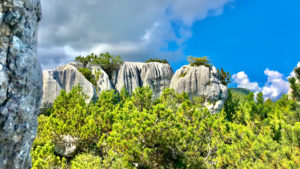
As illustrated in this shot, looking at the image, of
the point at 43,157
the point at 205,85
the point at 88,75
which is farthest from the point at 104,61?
the point at 43,157

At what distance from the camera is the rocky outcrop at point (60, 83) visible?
56.8ft

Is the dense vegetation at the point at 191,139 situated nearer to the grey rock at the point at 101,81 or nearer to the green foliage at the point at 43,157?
the green foliage at the point at 43,157

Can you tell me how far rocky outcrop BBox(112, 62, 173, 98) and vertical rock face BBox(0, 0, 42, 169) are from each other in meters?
20.8

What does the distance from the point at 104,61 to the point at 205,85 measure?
13304 millimetres

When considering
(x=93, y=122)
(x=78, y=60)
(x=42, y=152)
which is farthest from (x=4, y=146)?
(x=78, y=60)

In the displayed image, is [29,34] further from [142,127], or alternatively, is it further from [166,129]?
[166,129]

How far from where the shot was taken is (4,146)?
9.10 feet

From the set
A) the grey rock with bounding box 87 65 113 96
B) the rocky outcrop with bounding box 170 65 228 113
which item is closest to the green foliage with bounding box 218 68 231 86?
the rocky outcrop with bounding box 170 65 228 113

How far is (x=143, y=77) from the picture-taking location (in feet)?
84.6

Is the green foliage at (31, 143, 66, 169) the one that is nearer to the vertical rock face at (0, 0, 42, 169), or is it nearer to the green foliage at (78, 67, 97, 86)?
the vertical rock face at (0, 0, 42, 169)

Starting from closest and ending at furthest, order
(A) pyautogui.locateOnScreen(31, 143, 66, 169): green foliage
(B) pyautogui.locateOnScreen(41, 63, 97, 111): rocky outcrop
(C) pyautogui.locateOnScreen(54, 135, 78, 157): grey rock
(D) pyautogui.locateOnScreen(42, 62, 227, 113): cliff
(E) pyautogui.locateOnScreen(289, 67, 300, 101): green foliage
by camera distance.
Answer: (A) pyautogui.locateOnScreen(31, 143, 66, 169): green foliage < (E) pyautogui.locateOnScreen(289, 67, 300, 101): green foliage < (C) pyautogui.locateOnScreen(54, 135, 78, 157): grey rock < (B) pyautogui.locateOnScreen(41, 63, 97, 111): rocky outcrop < (D) pyautogui.locateOnScreen(42, 62, 227, 113): cliff

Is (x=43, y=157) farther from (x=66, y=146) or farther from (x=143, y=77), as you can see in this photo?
(x=143, y=77)

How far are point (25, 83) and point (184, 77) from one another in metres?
19.3

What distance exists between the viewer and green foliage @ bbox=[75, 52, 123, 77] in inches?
960
